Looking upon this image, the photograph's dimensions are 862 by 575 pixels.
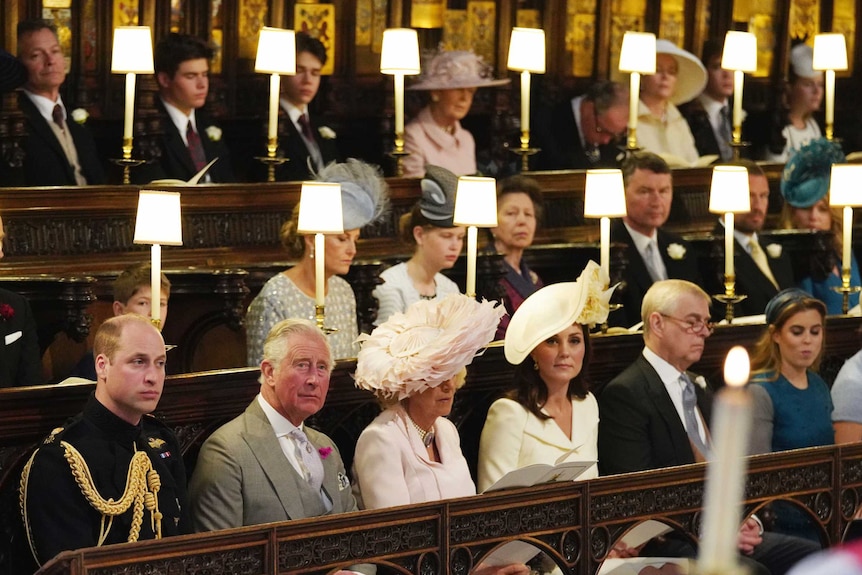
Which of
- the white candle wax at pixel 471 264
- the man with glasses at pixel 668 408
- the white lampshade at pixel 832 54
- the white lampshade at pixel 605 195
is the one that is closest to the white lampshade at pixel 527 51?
the white lampshade at pixel 605 195

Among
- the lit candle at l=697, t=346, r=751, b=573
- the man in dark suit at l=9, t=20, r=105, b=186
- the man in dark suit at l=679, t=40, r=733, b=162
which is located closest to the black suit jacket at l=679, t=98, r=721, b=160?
the man in dark suit at l=679, t=40, r=733, b=162

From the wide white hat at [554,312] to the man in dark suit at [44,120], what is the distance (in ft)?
8.65

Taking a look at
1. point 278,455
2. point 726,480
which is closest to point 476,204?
point 278,455

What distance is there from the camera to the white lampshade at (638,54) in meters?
7.30

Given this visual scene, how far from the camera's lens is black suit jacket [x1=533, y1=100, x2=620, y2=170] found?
26.5 ft

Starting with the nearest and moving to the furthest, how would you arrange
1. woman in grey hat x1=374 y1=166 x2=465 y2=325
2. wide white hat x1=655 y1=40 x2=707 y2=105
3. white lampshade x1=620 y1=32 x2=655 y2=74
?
woman in grey hat x1=374 y1=166 x2=465 y2=325 < white lampshade x1=620 y1=32 x2=655 y2=74 < wide white hat x1=655 y1=40 x2=707 y2=105

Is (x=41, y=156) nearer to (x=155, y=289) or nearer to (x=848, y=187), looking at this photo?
(x=155, y=289)

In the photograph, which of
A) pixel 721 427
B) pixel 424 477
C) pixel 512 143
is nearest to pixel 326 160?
pixel 512 143

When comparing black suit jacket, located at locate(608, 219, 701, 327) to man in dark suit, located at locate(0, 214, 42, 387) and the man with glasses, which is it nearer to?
the man with glasses

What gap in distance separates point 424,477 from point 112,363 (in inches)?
37.6

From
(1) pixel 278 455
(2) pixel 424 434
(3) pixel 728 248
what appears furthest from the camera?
(3) pixel 728 248

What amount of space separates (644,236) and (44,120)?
102 inches

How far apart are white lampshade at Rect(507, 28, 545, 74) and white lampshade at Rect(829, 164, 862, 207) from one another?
5.35 feet

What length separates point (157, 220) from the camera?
4.35 metres
